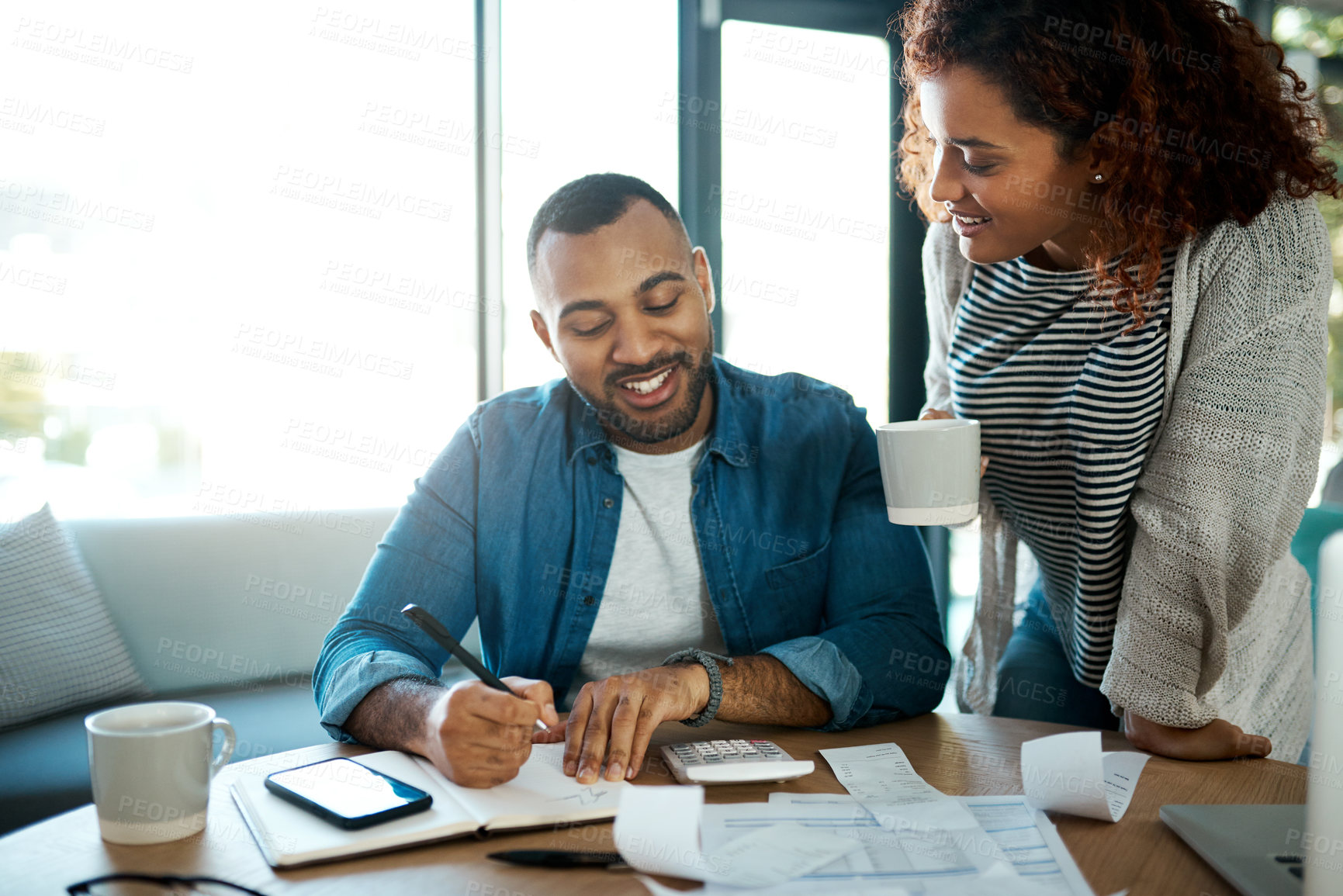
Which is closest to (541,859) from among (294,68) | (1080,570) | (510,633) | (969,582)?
(510,633)

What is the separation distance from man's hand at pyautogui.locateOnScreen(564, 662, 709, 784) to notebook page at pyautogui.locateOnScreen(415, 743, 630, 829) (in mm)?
18

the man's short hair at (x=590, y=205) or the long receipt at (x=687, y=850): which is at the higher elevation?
the man's short hair at (x=590, y=205)

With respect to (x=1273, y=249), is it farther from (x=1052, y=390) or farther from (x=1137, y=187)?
(x=1052, y=390)

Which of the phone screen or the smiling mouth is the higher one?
the smiling mouth

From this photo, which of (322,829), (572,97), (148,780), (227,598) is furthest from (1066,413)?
(572,97)

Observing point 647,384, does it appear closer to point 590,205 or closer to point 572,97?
point 590,205

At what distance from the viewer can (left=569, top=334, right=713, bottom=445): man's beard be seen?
1521 mm

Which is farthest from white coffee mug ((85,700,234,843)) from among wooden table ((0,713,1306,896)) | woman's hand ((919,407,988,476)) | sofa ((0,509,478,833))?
sofa ((0,509,478,833))

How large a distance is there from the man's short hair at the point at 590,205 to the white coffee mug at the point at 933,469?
1.89ft

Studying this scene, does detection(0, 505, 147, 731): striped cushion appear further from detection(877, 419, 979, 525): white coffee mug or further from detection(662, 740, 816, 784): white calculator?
detection(877, 419, 979, 525): white coffee mug

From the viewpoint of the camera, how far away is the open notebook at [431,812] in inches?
30.4

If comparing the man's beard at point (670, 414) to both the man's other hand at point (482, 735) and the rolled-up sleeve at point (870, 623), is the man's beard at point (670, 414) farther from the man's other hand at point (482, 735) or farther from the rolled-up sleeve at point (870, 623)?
the man's other hand at point (482, 735)

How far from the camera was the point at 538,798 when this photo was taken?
2.89ft

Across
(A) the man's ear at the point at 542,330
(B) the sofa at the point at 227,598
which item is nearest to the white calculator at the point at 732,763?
(A) the man's ear at the point at 542,330
